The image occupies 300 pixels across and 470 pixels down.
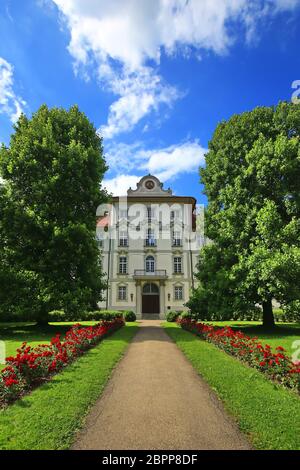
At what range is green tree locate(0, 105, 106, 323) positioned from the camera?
638 inches

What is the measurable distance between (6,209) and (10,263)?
3.16 metres

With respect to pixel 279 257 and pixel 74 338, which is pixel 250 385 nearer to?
pixel 74 338

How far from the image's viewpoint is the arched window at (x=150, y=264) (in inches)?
1486

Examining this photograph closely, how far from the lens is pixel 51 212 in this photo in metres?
17.7

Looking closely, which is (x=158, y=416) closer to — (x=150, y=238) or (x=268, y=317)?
(x=268, y=317)

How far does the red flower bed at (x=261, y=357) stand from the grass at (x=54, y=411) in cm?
435

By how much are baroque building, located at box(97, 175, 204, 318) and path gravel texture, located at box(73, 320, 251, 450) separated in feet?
93.4

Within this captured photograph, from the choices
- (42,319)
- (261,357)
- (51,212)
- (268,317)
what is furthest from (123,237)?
(261,357)

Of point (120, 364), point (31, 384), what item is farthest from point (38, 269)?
point (31, 384)

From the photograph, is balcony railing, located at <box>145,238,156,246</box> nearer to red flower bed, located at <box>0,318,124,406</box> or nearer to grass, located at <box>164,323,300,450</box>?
red flower bed, located at <box>0,318,124,406</box>

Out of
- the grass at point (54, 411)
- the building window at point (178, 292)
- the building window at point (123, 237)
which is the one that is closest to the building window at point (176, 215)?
the building window at point (123, 237)

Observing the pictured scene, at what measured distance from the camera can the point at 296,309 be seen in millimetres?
14906

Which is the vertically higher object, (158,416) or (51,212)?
(51,212)

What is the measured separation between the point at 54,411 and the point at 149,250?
3285 centimetres
